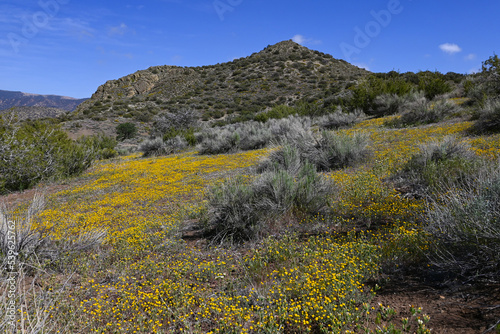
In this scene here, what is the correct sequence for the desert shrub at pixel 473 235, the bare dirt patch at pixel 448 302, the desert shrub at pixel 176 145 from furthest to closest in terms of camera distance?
the desert shrub at pixel 176 145, the desert shrub at pixel 473 235, the bare dirt patch at pixel 448 302

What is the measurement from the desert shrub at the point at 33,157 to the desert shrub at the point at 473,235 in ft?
34.4

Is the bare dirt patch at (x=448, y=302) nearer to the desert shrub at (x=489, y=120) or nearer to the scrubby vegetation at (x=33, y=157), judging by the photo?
the desert shrub at (x=489, y=120)

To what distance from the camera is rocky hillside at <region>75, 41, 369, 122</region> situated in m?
35.9

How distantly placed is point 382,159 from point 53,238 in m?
7.18

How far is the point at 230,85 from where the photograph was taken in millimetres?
43406

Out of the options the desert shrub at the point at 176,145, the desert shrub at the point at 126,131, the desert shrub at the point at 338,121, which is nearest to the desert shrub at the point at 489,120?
the desert shrub at the point at 338,121

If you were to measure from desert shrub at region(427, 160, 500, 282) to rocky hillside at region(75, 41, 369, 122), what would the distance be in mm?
28896

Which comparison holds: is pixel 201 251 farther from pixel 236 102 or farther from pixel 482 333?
pixel 236 102

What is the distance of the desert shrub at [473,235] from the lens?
247 cm

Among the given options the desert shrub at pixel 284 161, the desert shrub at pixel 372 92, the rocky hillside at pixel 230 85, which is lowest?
the desert shrub at pixel 284 161

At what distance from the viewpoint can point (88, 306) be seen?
301cm

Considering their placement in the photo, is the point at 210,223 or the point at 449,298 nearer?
the point at 449,298

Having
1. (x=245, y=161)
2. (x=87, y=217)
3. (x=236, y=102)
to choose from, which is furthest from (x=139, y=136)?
(x=87, y=217)

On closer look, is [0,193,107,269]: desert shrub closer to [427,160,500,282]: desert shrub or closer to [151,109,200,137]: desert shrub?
[427,160,500,282]: desert shrub
